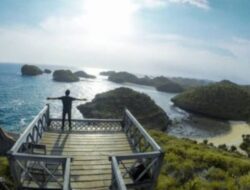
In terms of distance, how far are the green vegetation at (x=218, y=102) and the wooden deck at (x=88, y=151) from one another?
66.2m

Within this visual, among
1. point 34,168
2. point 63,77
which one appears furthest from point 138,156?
point 63,77

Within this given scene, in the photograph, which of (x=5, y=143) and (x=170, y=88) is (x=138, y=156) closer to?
(x=5, y=143)

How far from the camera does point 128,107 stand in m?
63.9

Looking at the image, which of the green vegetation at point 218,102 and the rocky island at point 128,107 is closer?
the rocky island at point 128,107

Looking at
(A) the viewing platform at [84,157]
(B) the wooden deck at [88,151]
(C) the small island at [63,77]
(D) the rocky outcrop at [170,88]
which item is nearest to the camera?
(A) the viewing platform at [84,157]

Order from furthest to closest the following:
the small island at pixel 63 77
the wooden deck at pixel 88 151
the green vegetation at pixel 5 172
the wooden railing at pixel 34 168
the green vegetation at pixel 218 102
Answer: the small island at pixel 63 77, the green vegetation at pixel 218 102, the green vegetation at pixel 5 172, the wooden deck at pixel 88 151, the wooden railing at pixel 34 168

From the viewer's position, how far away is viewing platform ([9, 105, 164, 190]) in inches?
353

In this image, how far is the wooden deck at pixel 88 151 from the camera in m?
10.1

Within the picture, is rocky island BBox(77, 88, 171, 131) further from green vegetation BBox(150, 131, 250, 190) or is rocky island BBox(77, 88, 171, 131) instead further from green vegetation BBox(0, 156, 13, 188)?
green vegetation BBox(0, 156, 13, 188)

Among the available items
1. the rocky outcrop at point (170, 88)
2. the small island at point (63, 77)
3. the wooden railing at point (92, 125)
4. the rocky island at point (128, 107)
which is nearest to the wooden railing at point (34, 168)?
the wooden railing at point (92, 125)

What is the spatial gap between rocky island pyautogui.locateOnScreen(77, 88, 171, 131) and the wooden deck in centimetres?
4084

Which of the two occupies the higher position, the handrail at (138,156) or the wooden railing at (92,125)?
the handrail at (138,156)

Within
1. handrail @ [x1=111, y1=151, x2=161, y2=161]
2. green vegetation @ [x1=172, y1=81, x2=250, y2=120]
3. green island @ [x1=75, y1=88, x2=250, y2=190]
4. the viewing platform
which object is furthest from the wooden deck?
green vegetation @ [x1=172, y1=81, x2=250, y2=120]

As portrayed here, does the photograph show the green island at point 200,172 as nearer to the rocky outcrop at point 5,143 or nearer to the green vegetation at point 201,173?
the green vegetation at point 201,173
